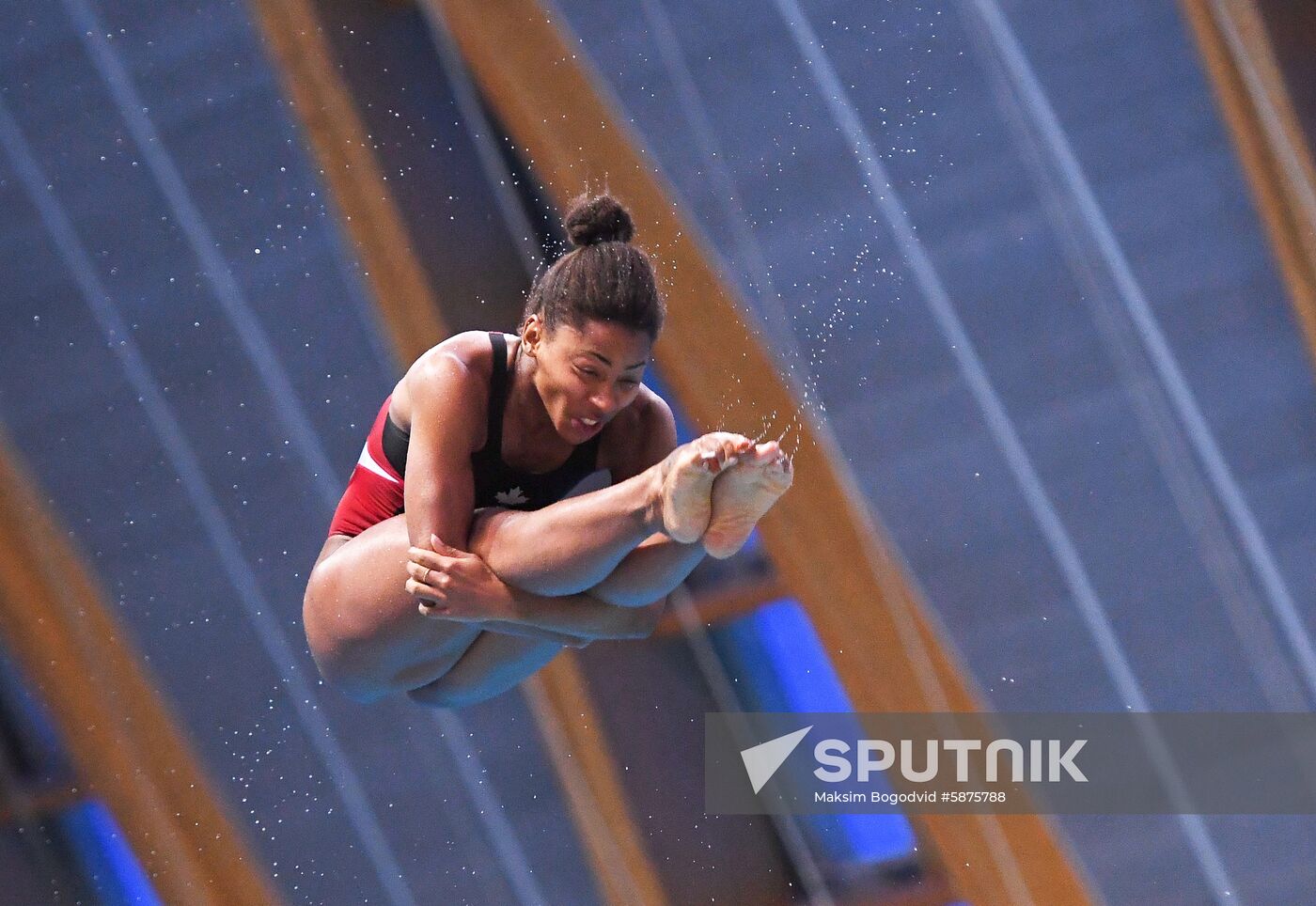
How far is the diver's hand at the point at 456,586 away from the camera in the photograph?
212 cm

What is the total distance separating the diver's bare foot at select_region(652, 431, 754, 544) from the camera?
6.03 feet

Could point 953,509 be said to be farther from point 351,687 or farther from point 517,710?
point 351,687

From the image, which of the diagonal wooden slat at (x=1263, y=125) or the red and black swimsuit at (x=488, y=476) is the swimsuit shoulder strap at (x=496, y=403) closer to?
the red and black swimsuit at (x=488, y=476)

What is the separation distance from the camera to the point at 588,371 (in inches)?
86.1

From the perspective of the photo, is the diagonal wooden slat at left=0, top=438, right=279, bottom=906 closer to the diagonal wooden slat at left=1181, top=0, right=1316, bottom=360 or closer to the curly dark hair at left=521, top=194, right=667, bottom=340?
the curly dark hair at left=521, top=194, right=667, bottom=340

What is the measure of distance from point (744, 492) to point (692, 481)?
0.09 metres

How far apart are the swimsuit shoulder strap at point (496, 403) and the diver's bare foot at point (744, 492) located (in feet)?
1.78

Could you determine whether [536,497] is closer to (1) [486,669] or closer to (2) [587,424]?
(2) [587,424]

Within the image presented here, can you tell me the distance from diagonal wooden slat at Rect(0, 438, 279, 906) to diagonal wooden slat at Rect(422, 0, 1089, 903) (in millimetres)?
2149

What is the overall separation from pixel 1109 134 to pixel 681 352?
1.47 m

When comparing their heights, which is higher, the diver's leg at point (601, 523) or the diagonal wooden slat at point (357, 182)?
the diagonal wooden slat at point (357, 182)

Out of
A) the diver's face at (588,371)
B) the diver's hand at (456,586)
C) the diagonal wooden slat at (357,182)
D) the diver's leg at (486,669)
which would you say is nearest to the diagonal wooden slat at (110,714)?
the diagonal wooden slat at (357,182)

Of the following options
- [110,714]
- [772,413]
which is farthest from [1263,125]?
[110,714]

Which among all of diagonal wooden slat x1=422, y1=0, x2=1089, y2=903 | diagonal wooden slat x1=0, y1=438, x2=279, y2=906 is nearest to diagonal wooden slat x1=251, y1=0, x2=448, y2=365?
diagonal wooden slat x1=422, y1=0, x2=1089, y2=903
